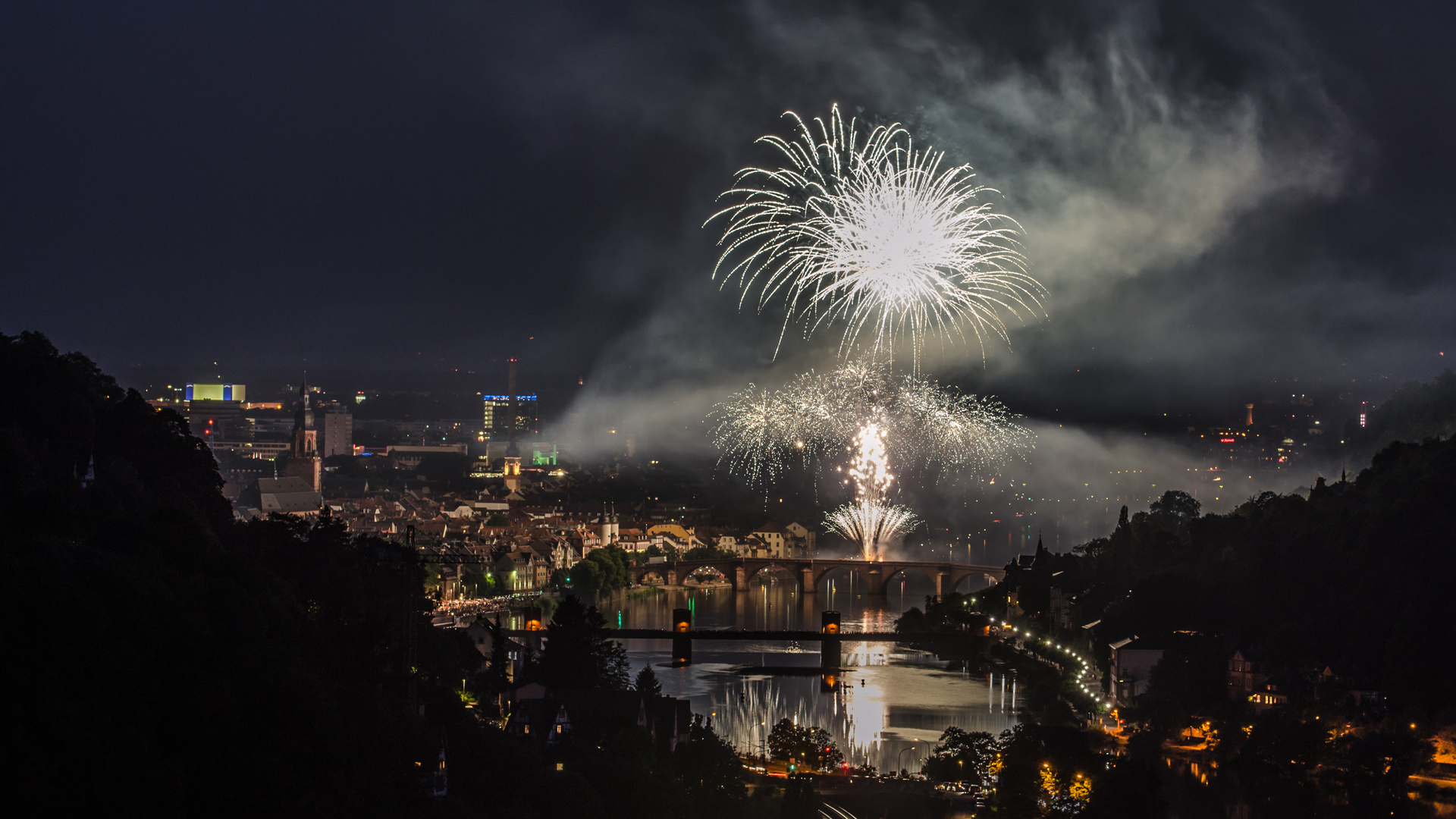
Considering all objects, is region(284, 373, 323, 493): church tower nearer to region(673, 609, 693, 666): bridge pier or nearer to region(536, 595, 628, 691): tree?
region(673, 609, 693, 666): bridge pier

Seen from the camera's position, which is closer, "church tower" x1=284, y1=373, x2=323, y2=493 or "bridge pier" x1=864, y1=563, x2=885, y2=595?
"bridge pier" x1=864, y1=563, x2=885, y2=595

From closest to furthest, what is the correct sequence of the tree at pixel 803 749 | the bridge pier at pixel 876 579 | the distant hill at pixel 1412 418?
the tree at pixel 803 749 → the distant hill at pixel 1412 418 → the bridge pier at pixel 876 579

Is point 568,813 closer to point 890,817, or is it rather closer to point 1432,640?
point 890,817

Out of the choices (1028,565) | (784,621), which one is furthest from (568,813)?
(1028,565)

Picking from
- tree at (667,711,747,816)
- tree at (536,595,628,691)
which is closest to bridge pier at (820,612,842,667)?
tree at (536,595,628,691)

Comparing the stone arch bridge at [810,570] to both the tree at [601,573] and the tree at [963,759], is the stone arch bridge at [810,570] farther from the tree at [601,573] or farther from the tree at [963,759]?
the tree at [963,759]

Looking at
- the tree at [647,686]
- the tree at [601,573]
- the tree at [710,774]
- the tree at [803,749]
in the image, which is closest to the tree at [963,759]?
the tree at [803,749]

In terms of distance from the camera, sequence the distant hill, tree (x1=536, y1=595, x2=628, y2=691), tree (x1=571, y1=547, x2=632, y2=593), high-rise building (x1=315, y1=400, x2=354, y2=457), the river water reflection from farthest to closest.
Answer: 1. high-rise building (x1=315, y1=400, x2=354, y2=457)
2. tree (x1=571, y1=547, x2=632, y2=593)
3. the distant hill
4. the river water reflection
5. tree (x1=536, y1=595, x2=628, y2=691)
